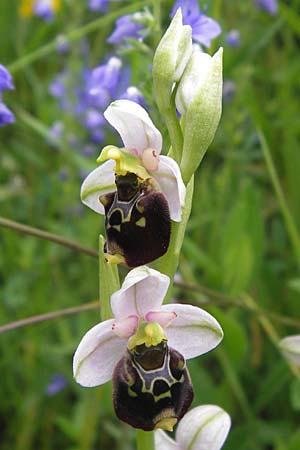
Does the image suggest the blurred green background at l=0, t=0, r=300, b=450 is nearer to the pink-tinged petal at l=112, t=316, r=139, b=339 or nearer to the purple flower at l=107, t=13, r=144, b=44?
the purple flower at l=107, t=13, r=144, b=44

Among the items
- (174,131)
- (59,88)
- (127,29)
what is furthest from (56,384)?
(174,131)

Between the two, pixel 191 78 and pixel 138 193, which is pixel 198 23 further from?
pixel 138 193

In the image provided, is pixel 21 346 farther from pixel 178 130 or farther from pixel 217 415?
pixel 178 130

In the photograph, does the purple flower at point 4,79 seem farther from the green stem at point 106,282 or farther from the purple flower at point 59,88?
the purple flower at point 59,88

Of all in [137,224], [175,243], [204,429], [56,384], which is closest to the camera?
[137,224]

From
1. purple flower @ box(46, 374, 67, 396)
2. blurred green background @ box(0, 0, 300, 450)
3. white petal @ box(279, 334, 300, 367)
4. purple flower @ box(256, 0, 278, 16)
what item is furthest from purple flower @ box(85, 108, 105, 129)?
white petal @ box(279, 334, 300, 367)

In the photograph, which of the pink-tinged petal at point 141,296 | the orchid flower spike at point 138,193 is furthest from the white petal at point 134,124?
the pink-tinged petal at point 141,296

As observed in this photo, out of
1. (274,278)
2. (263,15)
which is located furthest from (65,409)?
(263,15)

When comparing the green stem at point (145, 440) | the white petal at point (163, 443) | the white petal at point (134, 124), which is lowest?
the white petal at point (163, 443)
